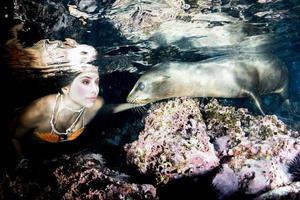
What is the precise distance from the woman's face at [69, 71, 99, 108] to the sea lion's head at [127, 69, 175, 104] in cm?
100

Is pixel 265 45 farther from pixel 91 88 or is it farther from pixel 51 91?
pixel 51 91

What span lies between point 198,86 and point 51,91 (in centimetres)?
1041

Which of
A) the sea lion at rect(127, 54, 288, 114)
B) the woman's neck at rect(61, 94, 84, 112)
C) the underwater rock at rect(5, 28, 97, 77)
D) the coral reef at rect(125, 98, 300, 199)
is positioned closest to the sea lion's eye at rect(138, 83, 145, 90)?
the sea lion at rect(127, 54, 288, 114)

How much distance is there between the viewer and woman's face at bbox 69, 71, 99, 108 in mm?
7570

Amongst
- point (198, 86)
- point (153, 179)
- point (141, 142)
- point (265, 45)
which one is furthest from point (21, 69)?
point (265, 45)

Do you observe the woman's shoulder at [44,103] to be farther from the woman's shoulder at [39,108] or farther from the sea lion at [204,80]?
the sea lion at [204,80]

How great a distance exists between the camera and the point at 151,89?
26.2ft

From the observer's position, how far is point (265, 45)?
48.6ft

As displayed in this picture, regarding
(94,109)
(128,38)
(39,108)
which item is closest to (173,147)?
(39,108)

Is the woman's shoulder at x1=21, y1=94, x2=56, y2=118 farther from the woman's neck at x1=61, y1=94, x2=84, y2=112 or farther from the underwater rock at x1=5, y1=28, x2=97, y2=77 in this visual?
the underwater rock at x1=5, y1=28, x2=97, y2=77

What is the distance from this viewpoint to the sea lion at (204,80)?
8.02 meters

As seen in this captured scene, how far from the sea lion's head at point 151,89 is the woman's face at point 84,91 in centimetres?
100

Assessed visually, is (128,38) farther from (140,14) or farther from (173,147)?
(173,147)

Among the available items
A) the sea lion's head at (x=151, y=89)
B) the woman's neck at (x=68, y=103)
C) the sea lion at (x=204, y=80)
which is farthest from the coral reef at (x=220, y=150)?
the woman's neck at (x=68, y=103)
